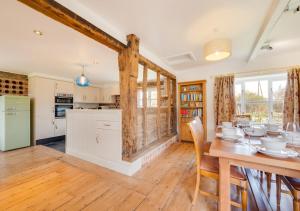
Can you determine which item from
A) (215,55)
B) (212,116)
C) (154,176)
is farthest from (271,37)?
(154,176)

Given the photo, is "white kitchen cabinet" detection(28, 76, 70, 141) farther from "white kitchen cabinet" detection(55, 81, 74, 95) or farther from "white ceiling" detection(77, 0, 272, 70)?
"white ceiling" detection(77, 0, 272, 70)

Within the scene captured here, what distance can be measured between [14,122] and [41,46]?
257 centimetres

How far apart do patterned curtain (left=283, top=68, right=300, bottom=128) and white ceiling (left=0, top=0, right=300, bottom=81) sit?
0.63 m

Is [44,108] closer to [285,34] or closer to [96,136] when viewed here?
[96,136]

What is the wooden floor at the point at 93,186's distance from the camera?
4.99ft

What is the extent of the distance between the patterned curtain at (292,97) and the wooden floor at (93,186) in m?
2.54

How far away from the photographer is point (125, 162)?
7.23ft

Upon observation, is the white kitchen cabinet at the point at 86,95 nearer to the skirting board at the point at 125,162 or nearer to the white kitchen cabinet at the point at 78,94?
the white kitchen cabinet at the point at 78,94

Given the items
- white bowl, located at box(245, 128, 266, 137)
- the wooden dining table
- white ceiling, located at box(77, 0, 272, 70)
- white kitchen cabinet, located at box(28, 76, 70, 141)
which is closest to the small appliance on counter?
white kitchen cabinet, located at box(28, 76, 70, 141)

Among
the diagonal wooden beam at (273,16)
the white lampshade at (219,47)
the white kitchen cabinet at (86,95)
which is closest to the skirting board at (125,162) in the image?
the white lampshade at (219,47)

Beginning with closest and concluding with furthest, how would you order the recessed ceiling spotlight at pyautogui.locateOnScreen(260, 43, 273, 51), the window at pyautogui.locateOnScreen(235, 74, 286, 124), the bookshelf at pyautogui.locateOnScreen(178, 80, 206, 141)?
the recessed ceiling spotlight at pyautogui.locateOnScreen(260, 43, 273, 51) → the window at pyautogui.locateOnScreen(235, 74, 286, 124) → the bookshelf at pyautogui.locateOnScreen(178, 80, 206, 141)

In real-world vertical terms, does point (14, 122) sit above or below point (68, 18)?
below

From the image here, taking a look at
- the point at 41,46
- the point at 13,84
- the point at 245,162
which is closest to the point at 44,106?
the point at 13,84

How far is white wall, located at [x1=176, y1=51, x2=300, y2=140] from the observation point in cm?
Answer: 306
